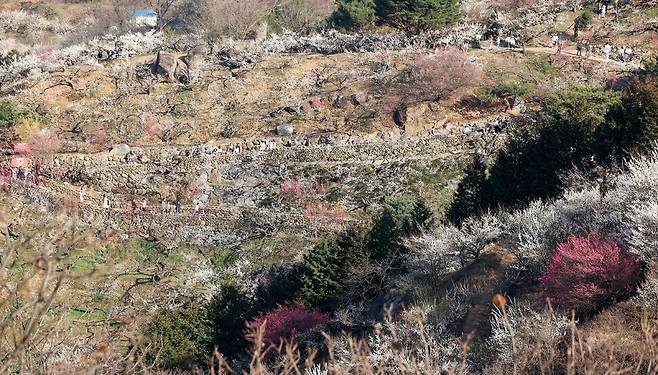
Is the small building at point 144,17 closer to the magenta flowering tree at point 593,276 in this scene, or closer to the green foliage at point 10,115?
the green foliage at point 10,115

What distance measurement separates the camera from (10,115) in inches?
1259

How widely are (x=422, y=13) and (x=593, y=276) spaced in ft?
94.6

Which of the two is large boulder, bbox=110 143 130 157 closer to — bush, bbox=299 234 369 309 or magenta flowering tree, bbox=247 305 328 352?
bush, bbox=299 234 369 309

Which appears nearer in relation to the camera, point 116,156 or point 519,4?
point 116,156

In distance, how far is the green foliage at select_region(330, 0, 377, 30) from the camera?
41625mm

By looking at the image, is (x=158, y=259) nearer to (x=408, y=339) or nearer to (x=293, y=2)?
(x=408, y=339)

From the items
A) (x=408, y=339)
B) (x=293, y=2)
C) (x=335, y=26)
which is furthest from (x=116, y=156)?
(x=293, y=2)

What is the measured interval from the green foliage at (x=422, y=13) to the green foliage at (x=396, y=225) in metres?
17.3

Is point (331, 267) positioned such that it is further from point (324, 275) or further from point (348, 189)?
point (348, 189)

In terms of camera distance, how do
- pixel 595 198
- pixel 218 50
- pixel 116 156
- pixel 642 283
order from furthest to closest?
pixel 218 50 < pixel 116 156 < pixel 595 198 < pixel 642 283

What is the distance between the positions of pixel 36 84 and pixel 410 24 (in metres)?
22.4

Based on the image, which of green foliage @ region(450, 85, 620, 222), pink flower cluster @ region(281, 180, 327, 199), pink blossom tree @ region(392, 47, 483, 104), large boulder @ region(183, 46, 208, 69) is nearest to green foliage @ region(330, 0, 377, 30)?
pink blossom tree @ region(392, 47, 483, 104)

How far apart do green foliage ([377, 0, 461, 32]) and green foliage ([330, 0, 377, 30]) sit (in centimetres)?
119

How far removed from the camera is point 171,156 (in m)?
32.3
